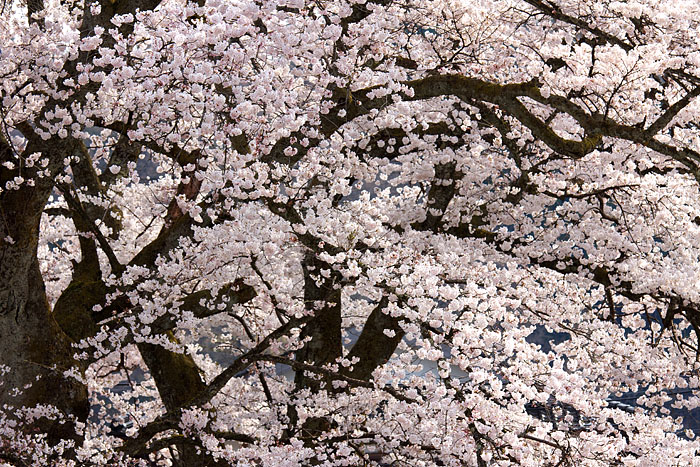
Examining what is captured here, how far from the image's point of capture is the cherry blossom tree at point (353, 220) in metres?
5.07

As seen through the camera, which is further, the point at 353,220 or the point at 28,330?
the point at 353,220

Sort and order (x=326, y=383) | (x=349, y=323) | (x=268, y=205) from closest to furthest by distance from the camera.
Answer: (x=268, y=205)
(x=326, y=383)
(x=349, y=323)

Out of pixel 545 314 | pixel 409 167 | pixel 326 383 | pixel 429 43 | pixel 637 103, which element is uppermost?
pixel 429 43

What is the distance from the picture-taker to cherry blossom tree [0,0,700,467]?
5.07m

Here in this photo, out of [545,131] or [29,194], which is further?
[29,194]

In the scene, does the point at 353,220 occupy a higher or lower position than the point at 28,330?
higher

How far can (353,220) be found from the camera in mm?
A: 6742

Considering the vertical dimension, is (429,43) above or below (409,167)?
above

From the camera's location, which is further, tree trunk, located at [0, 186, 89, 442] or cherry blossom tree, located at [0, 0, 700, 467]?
tree trunk, located at [0, 186, 89, 442]

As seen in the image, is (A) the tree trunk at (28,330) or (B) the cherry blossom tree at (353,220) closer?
(B) the cherry blossom tree at (353,220)

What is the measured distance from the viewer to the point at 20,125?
6.05m

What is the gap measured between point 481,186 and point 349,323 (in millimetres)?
5349

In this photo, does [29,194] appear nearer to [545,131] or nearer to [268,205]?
[268,205]

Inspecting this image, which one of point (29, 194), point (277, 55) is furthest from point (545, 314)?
point (29, 194)
